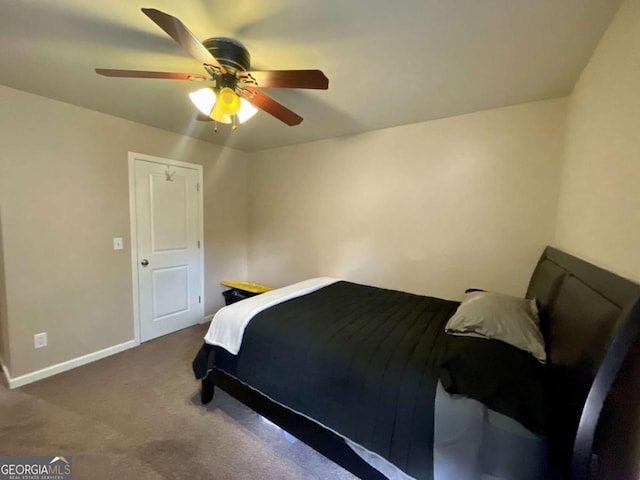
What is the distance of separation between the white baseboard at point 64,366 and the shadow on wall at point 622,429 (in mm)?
3622

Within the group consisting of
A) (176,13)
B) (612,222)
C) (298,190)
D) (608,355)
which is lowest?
(608,355)

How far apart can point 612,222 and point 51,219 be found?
387 centimetres

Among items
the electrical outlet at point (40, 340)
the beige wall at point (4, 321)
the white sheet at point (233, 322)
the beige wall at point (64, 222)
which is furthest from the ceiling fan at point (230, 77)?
the electrical outlet at point (40, 340)

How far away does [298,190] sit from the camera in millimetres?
3652

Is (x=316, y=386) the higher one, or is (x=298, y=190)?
(x=298, y=190)

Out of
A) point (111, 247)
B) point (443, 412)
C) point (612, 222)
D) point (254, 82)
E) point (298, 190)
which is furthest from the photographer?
point (298, 190)

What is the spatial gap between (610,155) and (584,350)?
1.00m

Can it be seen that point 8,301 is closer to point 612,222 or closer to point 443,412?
point 443,412

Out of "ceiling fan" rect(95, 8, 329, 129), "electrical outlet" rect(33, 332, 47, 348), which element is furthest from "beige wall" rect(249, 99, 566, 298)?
"electrical outlet" rect(33, 332, 47, 348)

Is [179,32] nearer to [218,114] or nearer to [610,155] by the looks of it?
[218,114]

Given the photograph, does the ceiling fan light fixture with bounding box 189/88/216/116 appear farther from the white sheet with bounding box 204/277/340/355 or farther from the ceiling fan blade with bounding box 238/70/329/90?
the white sheet with bounding box 204/277/340/355

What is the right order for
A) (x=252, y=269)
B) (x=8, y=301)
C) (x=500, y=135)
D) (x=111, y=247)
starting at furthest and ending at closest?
(x=252, y=269)
(x=111, y=247)
(x=500, y=135)
(x=8, y=301)

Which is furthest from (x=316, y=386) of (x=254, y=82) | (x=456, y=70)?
(x=456, y=70)

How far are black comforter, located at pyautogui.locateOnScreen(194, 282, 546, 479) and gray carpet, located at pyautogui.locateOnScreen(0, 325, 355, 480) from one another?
37cm
